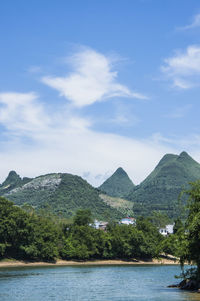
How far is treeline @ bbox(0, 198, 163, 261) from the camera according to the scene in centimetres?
10762

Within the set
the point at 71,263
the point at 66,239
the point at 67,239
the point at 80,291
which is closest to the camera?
the point at 80,291

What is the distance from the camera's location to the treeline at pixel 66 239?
107625 millimetres

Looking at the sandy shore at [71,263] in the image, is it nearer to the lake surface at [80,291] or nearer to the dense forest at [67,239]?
the dense forest at [67,239]

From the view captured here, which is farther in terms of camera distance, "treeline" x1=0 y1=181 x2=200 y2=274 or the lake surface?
"treeline" x1=0 y1=181 x2=200 y2=274

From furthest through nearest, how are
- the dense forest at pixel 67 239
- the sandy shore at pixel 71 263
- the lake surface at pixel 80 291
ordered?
the dense forest at pixel 67 239 < the sandy shore at pixel 71 263 < the lake surface at pixel 80 291

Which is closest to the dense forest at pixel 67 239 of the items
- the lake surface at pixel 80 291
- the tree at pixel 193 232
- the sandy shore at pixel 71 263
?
the sandy shore at pixel 71 263

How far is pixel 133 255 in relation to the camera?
131250mm

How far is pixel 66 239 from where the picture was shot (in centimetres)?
12281

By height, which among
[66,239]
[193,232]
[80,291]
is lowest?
[80,291]

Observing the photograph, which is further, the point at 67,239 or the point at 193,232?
the point at 67,239

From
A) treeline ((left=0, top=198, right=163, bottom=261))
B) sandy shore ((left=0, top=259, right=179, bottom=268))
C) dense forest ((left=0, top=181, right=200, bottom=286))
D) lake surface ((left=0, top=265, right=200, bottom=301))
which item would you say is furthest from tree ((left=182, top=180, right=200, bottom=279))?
treeline ((left=0, top=198, right=163, bottom=261))

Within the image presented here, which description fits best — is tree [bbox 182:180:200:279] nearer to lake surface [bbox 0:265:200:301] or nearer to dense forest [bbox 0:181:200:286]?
lake surface [bbox 0:265:200:301]

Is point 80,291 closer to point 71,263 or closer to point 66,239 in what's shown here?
point 71,263

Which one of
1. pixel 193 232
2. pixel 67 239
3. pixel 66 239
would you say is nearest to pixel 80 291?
pixel 193 232
